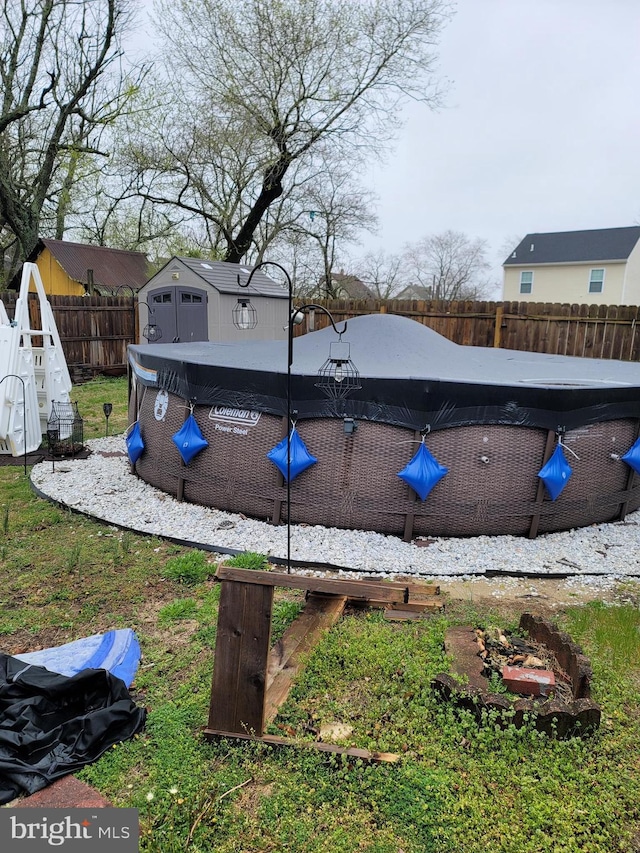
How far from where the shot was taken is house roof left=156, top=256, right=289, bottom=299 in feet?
39.2

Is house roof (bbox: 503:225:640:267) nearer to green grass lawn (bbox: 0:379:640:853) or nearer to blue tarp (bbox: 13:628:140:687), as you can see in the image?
green grass lawn (bbox: 0:379:640:853)

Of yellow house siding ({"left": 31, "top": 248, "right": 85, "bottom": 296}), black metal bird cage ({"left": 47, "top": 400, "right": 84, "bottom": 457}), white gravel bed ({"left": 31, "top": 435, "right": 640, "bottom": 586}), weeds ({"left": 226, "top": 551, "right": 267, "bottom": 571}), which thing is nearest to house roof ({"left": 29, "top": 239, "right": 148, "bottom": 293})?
yellow house siding ({"left": 31, "top": 248, "right": 85, "bottom": 296})

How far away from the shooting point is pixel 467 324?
42.1 feet

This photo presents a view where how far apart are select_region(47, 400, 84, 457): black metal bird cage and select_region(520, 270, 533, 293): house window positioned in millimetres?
23177

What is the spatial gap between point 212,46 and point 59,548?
52.6 ft

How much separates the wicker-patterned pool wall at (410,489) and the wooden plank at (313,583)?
2.18 m

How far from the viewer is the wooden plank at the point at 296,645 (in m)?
2.66

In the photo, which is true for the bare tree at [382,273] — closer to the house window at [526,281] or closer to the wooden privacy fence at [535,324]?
the house window at [526,281]

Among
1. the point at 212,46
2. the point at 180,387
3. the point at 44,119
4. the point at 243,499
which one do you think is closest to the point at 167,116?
the point at 212,46

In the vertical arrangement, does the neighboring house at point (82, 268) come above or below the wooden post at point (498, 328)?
above

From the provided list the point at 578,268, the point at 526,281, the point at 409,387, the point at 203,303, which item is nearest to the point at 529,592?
the point at 409,387

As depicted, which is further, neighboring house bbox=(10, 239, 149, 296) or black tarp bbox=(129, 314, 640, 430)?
neighboring house bbox=(10, 239, 149, 296)

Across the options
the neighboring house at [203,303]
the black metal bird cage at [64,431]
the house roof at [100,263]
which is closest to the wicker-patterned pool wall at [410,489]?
the black metal bird cage at [64,431]

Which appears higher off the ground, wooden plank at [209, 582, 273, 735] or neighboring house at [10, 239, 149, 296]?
neighboring house at [10, 239, 149, 296]
